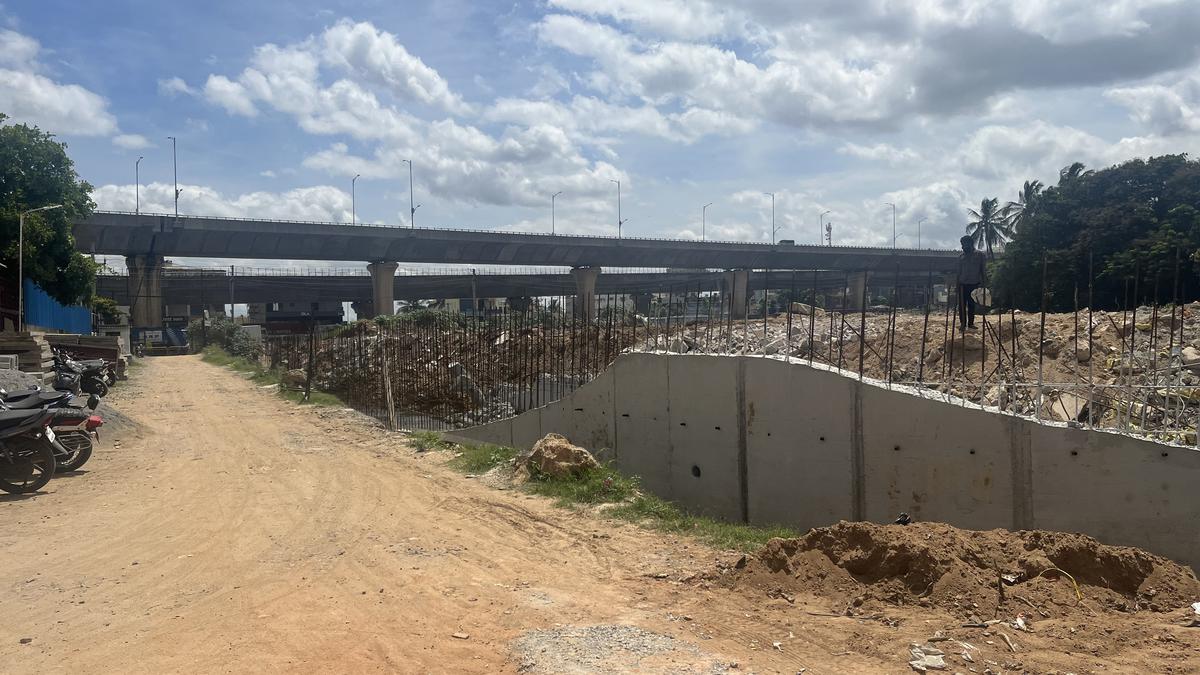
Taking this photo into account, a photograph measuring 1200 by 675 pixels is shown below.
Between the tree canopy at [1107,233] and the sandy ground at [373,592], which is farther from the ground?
the tree canopy at [1107,233]

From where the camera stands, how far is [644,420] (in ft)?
37.3

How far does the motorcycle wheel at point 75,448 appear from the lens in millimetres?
11602

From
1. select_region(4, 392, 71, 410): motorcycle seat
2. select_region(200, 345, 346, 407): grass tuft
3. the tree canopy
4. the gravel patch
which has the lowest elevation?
select_region(200, 345, 346, 407): grass tuft

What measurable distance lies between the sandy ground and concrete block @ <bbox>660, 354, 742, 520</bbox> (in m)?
1.98

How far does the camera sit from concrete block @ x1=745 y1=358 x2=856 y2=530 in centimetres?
857

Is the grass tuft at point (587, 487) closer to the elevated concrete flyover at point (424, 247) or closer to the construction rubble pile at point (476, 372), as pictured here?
the construction rubble pile at point (476, 372)

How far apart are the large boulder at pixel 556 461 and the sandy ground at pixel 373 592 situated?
557 mm

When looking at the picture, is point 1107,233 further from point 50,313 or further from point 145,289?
point 145,289

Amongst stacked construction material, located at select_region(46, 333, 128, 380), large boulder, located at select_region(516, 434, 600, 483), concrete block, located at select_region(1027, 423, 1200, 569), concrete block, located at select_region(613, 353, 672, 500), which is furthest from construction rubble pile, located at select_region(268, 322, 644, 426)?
stacked construction material, located at select_region(46, 333, 128, 380)

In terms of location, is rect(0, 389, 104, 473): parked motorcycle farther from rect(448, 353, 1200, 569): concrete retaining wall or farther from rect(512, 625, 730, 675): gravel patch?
rect(512, 625, 730, 675): gravel patch

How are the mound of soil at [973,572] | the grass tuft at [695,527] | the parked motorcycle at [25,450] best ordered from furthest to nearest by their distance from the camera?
the parked motorcycle at [25,450], the grass tuft at [695,527], the mound of soil at [973,572]

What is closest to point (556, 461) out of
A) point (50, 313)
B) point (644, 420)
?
point (644, 420)

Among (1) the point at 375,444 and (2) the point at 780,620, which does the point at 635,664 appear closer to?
(2) the point at 780,620

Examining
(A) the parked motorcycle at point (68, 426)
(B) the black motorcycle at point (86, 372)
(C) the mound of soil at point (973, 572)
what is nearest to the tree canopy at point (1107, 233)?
(C) the mound of soil at point (973, 572)
